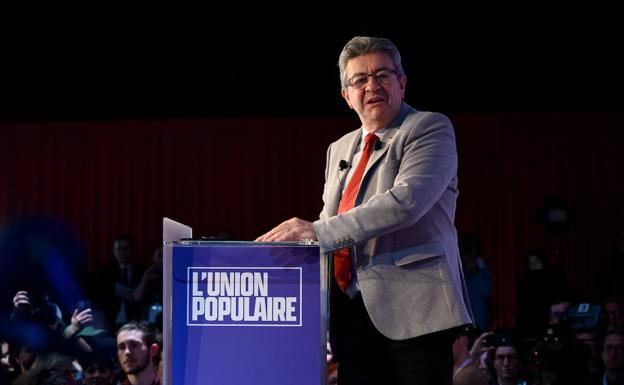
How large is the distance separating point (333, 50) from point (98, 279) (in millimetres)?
3430

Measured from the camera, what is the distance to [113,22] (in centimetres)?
926

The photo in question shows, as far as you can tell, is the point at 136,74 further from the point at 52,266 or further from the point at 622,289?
the point at 622,289

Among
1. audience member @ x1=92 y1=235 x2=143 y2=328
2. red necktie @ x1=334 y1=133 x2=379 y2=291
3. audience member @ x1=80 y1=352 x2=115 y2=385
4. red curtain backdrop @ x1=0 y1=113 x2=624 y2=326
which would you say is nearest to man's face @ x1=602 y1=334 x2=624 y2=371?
audience member @ x1=80 y1=352 x2=115 y2=385

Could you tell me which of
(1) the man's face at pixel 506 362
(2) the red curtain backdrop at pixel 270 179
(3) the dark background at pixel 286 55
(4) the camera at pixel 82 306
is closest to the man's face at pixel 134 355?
(4) the camera at pixel 82 306

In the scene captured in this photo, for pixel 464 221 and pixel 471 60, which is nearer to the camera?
pixel 471 60

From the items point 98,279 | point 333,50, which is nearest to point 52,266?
point 98,279

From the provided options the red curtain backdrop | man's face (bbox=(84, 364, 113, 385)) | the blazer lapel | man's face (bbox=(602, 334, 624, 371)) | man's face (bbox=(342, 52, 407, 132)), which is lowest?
man's face (bbox=(84, 364, 113, 385))

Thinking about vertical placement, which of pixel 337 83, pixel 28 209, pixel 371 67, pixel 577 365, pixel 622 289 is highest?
pixel 337 83

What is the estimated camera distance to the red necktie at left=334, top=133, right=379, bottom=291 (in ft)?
7.25

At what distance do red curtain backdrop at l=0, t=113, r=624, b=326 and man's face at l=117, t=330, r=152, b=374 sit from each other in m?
4.90

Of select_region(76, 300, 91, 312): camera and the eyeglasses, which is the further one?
select_region(76, 300, 91, 312): camera

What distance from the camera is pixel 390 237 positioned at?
2.16m

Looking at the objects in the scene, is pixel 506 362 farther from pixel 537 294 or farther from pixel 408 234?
pixel 408 234

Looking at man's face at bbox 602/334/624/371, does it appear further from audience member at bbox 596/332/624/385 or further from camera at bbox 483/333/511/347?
camera at bbox 483/333/511/347
